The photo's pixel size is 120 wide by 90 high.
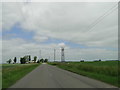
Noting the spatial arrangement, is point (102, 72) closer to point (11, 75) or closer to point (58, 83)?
point (58, 83)

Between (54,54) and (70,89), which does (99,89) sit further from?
(54,54)

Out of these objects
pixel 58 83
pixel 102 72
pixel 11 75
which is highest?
pixel 58 83

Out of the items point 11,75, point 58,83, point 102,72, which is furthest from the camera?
point 102,72

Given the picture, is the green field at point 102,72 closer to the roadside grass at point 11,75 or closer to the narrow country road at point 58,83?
the narrow country road at point 58,83

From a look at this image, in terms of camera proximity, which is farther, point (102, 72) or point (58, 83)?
point (102, 72)

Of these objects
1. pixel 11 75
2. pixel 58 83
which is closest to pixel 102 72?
pixel 58 83

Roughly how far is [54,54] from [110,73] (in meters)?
95.4

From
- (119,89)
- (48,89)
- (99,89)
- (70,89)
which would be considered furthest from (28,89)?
(119,89)

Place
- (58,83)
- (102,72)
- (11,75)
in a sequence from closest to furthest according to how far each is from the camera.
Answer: (58,83), (11,75), (102,72)

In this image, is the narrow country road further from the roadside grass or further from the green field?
the green field

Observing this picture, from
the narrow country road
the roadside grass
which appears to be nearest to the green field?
the narrow country road

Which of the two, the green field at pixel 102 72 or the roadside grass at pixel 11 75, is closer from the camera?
the roadside grass at pixel 11 75

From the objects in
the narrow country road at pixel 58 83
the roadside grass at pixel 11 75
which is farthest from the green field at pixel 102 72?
the roadside grass at pixel 11 75

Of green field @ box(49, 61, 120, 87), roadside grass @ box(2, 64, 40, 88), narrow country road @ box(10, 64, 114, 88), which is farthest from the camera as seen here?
green field @ box(49, 61, 120, 87)
